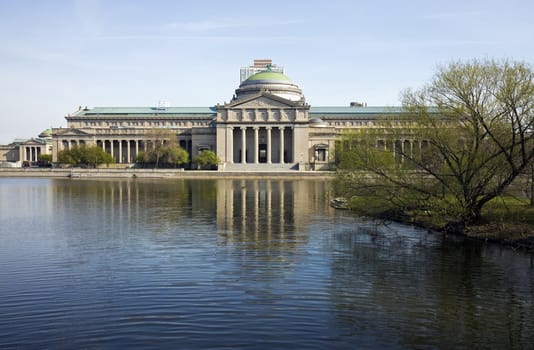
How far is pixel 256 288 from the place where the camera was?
64.9 feet

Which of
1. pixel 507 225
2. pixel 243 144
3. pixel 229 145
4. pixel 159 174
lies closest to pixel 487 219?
pixel 507 225

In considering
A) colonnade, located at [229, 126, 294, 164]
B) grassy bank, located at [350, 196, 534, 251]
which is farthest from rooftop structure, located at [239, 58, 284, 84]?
grassy bank, located at [350, 196, 534, 251]

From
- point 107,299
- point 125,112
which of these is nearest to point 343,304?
point 107,299

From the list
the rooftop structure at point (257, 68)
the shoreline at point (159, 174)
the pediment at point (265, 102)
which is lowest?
the shoreline at point (159, 174)

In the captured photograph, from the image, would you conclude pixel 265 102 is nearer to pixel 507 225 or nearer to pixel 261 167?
pixel 261 167

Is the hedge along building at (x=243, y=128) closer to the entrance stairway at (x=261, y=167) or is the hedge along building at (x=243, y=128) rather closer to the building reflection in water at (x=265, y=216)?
the entrance stairway at (x=261, y=167)

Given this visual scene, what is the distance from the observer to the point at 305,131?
134 m

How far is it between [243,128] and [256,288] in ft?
385

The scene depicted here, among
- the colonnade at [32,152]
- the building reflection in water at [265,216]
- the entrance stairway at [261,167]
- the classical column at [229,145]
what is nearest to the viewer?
the building reflection in water at [265,216]

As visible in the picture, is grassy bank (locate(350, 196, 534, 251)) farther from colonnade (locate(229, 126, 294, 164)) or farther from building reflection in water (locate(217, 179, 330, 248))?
colonnade (locate(229, 126, 294, 164))

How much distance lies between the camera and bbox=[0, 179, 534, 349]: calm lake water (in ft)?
49.3

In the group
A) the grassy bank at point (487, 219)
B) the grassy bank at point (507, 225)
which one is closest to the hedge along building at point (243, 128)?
the grassy bank at point (487, 219)

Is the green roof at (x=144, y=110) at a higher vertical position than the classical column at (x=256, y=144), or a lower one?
higher

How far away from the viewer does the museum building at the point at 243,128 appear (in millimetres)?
134750
